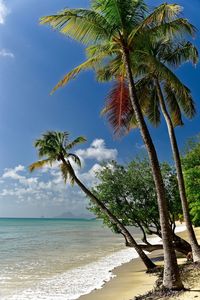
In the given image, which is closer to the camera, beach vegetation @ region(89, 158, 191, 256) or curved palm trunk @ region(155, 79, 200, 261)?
curved palm trunk @ region(155, 79, 200, 261)

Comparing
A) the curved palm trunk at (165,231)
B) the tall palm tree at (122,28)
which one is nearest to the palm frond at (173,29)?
the tall palm tree at (122,28)

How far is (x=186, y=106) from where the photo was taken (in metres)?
17.2

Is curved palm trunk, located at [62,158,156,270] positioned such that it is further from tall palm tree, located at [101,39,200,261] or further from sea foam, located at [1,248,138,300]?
tall palm tree, located at [101,39,200,261]

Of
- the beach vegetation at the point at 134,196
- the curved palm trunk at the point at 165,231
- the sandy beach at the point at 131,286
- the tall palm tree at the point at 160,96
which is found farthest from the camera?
the beach vegetation at the point at 134,196

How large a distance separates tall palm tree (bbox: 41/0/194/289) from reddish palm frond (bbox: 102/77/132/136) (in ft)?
4.99

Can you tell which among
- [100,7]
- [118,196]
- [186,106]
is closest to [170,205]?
[118,196]

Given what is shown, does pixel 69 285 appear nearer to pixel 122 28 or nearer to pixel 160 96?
pixel 160 96

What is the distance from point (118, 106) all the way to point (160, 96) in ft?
11.8

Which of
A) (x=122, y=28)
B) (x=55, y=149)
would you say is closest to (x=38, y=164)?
(x=55, y=149)

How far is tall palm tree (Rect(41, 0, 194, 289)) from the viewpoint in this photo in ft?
37.1

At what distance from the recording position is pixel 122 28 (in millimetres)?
11695

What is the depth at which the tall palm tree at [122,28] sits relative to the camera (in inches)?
445

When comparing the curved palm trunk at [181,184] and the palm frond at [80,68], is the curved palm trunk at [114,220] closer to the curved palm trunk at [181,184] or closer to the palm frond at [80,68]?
the curved palm trunk at [181,184]

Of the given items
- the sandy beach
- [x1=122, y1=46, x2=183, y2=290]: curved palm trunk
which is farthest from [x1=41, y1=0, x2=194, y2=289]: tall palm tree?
the sandy beach
